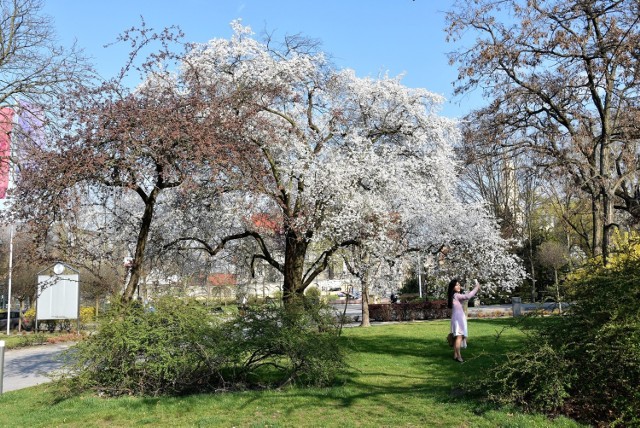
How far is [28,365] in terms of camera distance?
50.3 feet

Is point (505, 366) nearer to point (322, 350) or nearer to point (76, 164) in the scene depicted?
point (322, 350)

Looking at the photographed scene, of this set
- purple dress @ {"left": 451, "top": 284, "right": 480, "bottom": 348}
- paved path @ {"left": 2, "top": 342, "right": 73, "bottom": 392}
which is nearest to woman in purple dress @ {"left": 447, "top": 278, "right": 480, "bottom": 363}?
purple dress @ {"left": 451, "top": 284, "right": 480, "bottom": 348}

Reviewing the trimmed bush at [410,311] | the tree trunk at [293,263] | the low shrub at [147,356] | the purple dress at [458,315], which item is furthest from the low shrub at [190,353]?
the trimmed bush at [410,311]

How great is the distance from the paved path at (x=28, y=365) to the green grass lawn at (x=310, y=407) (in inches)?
61.2

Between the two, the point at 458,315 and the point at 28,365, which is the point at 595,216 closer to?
the point at 458,315

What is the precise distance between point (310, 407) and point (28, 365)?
447 inches

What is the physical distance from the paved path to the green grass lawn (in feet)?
5.10

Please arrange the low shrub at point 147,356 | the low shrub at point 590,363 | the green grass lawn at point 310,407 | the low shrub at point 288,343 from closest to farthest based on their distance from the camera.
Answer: the low shrub at point 590,363 → the green grass lawn at point 310,407 → the low shrub at point 147,356 → the low shrub at point 288,343

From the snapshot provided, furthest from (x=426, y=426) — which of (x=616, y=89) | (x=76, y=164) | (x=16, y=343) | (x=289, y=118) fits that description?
(x=16, y=343)

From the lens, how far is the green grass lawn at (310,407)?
6.61 metres

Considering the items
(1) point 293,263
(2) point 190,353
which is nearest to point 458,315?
(2) point 190,353

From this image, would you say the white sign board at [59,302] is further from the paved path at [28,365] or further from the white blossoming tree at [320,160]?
the white blossoming tree at [320,160]

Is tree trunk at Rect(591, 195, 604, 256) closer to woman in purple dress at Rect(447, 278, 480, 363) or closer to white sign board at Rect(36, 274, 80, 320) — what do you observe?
woman in purple dress at Rect(447, 278, 480, 363)

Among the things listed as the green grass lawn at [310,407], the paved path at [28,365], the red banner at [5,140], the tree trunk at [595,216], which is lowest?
the paved path at [28,365]
